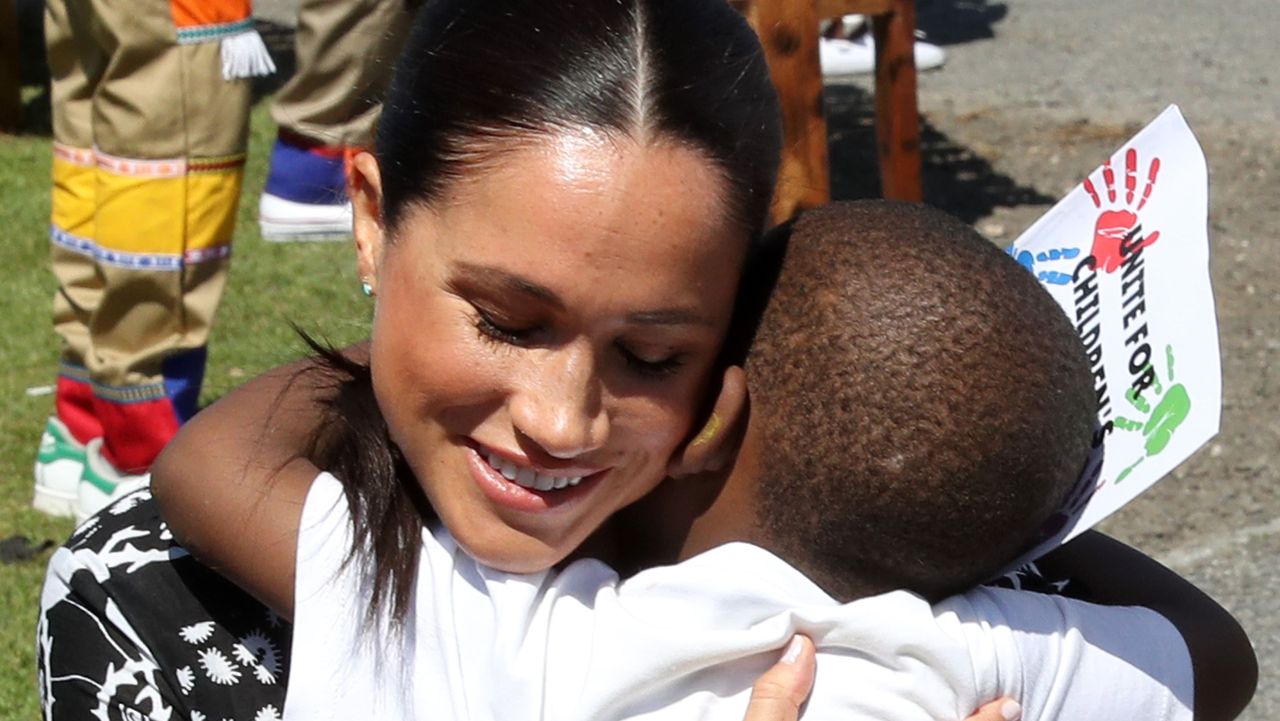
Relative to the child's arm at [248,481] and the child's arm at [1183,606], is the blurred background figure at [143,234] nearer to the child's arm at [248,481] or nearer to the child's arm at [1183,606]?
the child's arm at [248,481]

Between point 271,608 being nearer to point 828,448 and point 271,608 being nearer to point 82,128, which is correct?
point 828,448

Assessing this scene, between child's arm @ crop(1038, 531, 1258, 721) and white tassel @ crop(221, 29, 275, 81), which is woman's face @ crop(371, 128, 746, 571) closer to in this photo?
child's arm @ crop(1038, 531, 1258, 721)

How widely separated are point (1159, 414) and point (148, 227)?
8.48 ft

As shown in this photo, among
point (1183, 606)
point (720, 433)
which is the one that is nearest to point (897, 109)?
point (1183, 606)

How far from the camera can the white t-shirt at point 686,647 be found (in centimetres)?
163

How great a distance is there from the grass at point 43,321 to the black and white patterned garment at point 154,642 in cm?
130

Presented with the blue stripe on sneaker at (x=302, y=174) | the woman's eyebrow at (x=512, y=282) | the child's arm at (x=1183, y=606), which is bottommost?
the blue stripe on sneaker at (x=302, y=174)

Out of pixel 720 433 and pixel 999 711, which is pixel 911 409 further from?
pixel 999 711

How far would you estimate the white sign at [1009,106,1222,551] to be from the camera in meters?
1.72

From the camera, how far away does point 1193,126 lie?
7.00m

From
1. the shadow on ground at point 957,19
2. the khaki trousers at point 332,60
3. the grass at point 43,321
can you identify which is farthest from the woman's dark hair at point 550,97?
the shadow on ground at point 957,19

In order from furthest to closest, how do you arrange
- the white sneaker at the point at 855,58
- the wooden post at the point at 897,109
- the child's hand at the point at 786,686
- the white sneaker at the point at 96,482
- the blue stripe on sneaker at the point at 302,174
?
the white sneaker at the point at 855,58 → the blue stripe on sneaker at the point at 302,174 → the wooden post at the point at 897,109 → the white sneaker at the point at 96,482 → the child's hand at the point at 786,686

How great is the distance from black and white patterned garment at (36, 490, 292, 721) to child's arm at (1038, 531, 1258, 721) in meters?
0.93

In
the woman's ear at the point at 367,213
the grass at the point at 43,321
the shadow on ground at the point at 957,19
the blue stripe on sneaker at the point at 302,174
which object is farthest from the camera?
the shadow on ground at the point at 957,19
